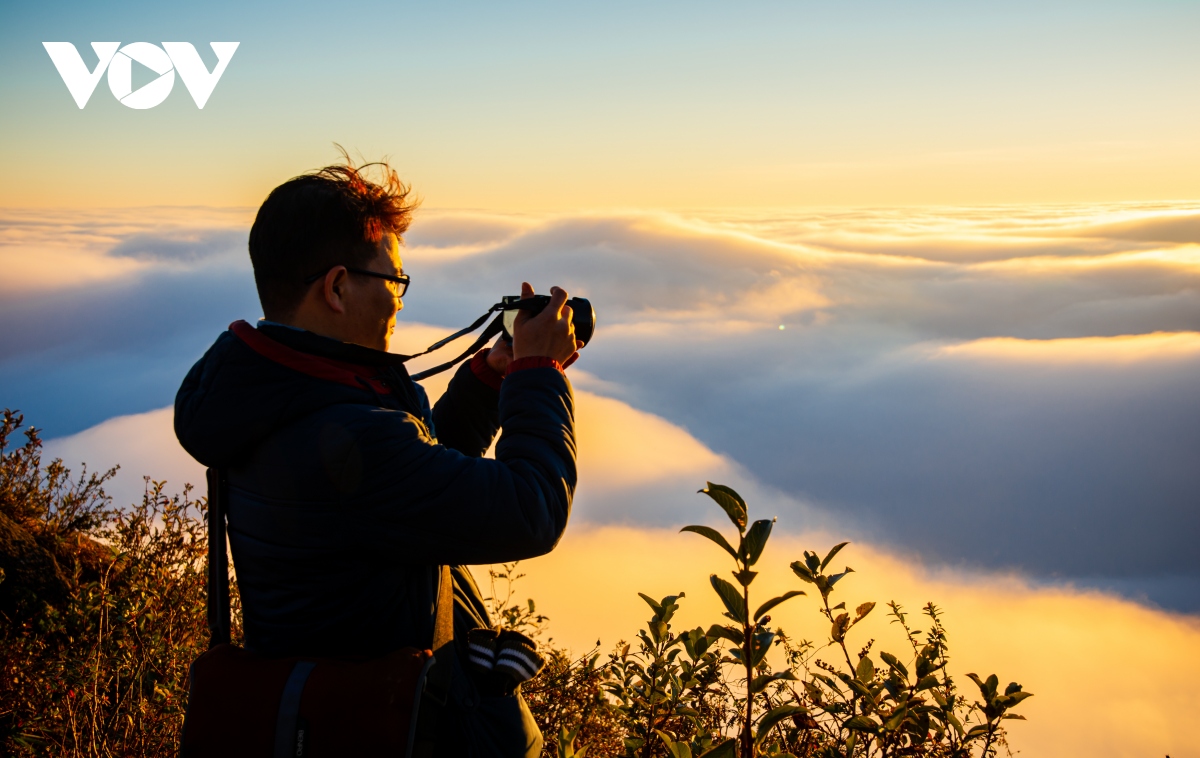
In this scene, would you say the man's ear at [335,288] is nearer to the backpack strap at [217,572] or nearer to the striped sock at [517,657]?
the backpack strap at [217,572]

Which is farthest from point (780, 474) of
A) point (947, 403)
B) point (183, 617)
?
point (183, 617)

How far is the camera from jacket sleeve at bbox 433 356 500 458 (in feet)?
8.27

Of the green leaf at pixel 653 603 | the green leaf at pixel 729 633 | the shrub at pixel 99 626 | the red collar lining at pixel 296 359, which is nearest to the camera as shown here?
the red collar lining at pixel 296 359

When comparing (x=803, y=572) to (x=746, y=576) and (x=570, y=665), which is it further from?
(x=570, y=665)

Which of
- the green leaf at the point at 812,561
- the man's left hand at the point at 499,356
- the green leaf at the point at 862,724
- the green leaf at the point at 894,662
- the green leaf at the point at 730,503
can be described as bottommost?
the green leaf at the point at 862,724

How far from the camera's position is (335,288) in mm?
1878

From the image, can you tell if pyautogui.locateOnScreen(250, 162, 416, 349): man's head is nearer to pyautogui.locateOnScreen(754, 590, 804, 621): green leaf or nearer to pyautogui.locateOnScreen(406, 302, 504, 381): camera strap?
pyautogui.locateOnScreen(406, 302, 504, 381): camera strap

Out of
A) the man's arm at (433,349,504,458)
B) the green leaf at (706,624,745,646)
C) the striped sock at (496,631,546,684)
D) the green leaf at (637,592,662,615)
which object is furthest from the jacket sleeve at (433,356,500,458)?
the green leaf at (706,624,745,646)

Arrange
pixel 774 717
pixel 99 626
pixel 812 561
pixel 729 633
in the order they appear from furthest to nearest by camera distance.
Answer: pixel 99 626 → pixel 812 561 → pixel 729 633 → pixel 774 717

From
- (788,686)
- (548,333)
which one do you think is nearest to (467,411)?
(548,333)

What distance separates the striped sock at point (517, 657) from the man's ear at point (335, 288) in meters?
0.82

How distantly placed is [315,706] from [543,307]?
3.43 feet

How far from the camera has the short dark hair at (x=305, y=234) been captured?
1863 millimetres

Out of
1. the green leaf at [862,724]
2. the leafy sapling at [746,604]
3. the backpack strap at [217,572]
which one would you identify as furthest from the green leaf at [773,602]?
the backpack strap at [217,572]
